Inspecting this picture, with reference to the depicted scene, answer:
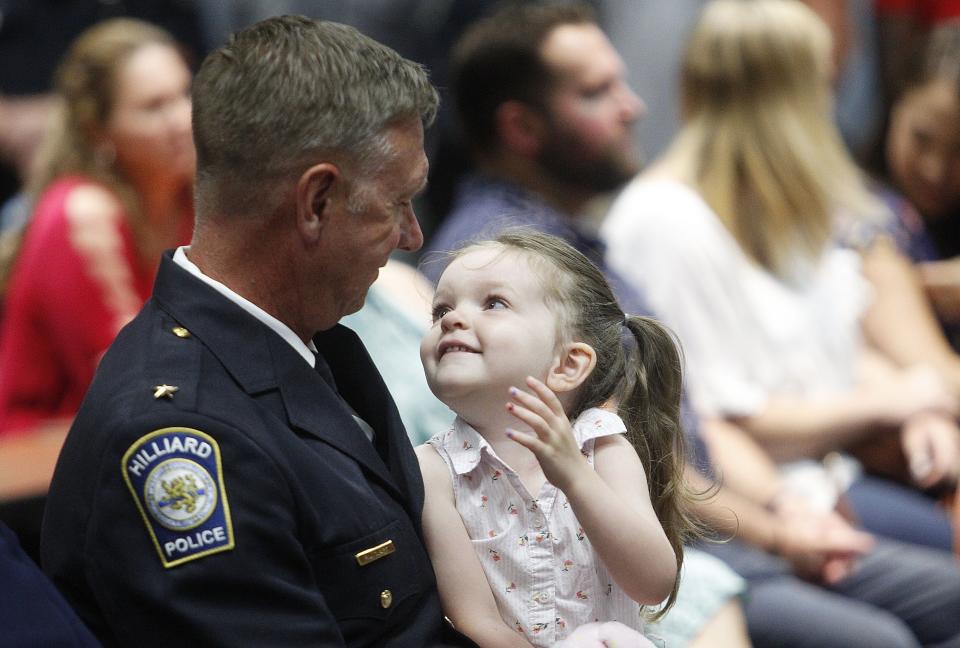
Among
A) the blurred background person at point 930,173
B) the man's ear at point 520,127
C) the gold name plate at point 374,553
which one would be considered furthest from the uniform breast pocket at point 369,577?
Answer: the blurred background person at point 930,173

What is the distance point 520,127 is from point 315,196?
169 centimetres

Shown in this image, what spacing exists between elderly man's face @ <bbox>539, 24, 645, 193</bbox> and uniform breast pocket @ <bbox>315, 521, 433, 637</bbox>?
5.78 ft

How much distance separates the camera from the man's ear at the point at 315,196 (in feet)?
4.92

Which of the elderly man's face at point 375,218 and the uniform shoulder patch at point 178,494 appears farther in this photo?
the elderly man's face at point 375,218

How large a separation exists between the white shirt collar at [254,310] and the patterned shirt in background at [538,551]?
227 millimetres

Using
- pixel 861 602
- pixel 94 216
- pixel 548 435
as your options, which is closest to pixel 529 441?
Result: pixel 548 435

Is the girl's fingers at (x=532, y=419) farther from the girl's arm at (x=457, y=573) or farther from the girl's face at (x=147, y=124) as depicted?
the girl's face at (x=147, y=124)

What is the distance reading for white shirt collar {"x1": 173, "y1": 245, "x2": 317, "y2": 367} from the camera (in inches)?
61.0

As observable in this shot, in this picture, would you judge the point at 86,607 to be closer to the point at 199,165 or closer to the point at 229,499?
the point at 229,499

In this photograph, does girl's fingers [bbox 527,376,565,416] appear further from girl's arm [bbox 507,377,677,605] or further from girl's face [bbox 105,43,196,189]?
girl's face [bbox 105,43,196,189]

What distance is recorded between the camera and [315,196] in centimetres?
152

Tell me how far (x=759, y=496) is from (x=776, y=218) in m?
0.69

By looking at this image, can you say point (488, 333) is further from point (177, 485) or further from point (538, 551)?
point (177, 485)

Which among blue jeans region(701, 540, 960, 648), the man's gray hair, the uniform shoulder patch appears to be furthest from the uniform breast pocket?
blue jeans region(701, 540, 960, 648)
